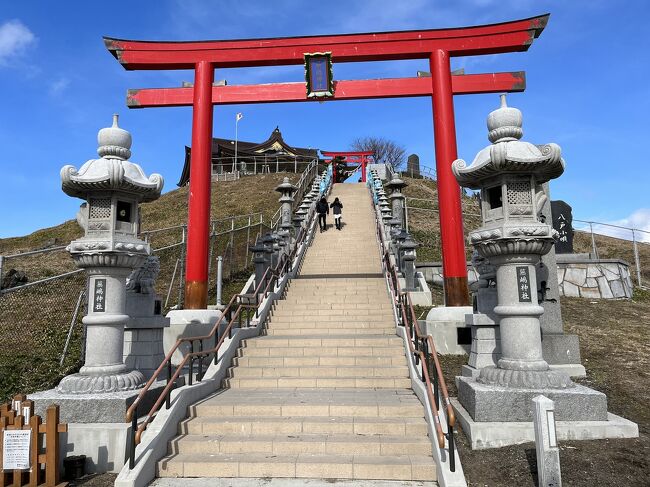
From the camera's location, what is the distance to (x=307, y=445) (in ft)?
17.0

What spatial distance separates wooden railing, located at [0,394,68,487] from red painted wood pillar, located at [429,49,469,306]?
7784 mm

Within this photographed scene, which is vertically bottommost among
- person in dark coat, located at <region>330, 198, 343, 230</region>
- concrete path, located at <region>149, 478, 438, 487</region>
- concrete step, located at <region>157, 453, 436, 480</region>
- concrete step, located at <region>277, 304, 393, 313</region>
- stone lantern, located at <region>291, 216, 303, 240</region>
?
concrete path, located at <region>149, 478, 438, 487</region>

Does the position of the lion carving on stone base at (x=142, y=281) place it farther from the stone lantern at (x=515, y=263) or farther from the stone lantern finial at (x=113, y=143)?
the stone lantern at (x=515, y=263)

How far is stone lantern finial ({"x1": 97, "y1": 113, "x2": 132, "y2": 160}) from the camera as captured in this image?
6273 millimetres

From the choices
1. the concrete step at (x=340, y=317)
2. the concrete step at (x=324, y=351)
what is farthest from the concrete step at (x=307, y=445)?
the concrete step at (x=340, y=317)

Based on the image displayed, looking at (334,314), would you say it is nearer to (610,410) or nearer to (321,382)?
(321,382)

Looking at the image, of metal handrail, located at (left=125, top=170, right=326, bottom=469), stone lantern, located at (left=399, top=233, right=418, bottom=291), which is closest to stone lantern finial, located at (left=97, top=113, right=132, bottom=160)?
metal handrail, located at (left=125, top=170, right=326, bottom=469)

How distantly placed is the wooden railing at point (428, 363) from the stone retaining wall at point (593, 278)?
5.91 m

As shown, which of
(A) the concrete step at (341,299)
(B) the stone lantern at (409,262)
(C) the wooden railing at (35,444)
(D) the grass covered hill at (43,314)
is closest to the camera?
(C) the wooden railing at (35,444)

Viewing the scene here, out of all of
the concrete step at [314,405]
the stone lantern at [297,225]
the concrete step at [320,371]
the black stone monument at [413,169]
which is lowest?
the concrete step at [314,405]

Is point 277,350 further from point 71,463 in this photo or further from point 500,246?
point 500,246

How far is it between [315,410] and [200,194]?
666 centimetres

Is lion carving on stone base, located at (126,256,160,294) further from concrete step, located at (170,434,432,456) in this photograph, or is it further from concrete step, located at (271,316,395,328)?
concrete step, located at (271,316,395,328)

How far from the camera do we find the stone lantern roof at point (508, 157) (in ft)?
18.8
